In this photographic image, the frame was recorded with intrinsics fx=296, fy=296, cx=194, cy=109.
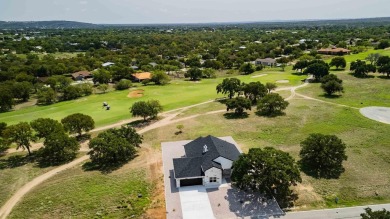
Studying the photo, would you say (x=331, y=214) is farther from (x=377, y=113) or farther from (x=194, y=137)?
(x=377, y=113)

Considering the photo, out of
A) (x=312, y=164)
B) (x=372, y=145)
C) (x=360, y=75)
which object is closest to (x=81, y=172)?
(x=312, y=164)

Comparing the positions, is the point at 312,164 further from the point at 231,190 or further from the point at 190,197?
the point at 190,197

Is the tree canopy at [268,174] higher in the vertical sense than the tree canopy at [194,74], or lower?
lower

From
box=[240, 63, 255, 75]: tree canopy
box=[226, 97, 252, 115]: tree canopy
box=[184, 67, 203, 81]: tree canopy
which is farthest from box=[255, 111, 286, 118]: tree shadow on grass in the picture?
box=[240, 63, 255, 75]: tree canopy

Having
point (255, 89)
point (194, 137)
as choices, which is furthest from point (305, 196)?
point (255, 89)

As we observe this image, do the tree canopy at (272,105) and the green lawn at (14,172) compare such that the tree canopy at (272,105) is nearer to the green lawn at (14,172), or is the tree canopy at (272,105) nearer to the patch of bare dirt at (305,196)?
the patch of bare dirt at (305,196)

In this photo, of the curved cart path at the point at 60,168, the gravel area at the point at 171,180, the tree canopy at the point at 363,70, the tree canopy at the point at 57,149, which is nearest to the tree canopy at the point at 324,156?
the gravel area at the point at 171,180
